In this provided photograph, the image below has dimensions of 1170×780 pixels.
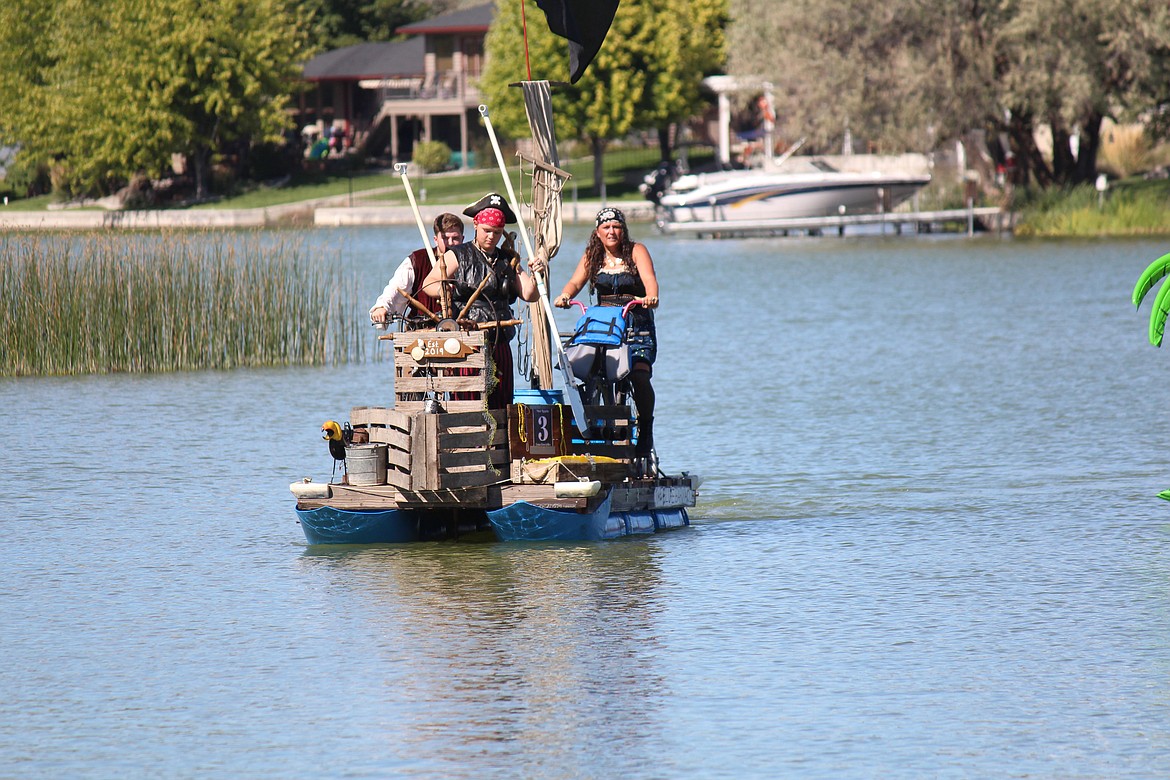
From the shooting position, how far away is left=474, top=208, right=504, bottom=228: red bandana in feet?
36.8

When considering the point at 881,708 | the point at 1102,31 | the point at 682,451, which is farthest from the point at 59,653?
the point at 1102,31

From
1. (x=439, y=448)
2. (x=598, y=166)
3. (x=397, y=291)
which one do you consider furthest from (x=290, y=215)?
(x=439, y=448)

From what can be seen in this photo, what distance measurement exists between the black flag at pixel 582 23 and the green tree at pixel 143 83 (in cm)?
5270

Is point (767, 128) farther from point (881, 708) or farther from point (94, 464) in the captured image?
point (881, 708)

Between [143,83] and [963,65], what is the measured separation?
30.8 meters

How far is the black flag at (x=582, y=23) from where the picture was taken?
40.7 feet

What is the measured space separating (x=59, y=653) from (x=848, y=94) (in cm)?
3707

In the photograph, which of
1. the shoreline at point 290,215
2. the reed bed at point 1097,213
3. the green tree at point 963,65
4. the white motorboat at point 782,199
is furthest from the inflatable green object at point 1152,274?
the shoreline at point 290,215

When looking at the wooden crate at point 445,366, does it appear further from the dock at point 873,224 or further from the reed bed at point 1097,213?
the dock at point 873,224

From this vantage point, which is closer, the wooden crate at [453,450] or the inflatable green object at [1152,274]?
the wooden crate at [453,450]

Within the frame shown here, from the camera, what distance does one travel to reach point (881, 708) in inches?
314

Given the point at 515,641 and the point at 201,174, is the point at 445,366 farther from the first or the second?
the point at 201,174

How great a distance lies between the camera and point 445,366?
1084cm

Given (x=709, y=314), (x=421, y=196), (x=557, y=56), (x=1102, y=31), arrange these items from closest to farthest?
(x=709, y=314) → (x=1102, y=31) → (x=421, y=196) → (x=557, y=56)
